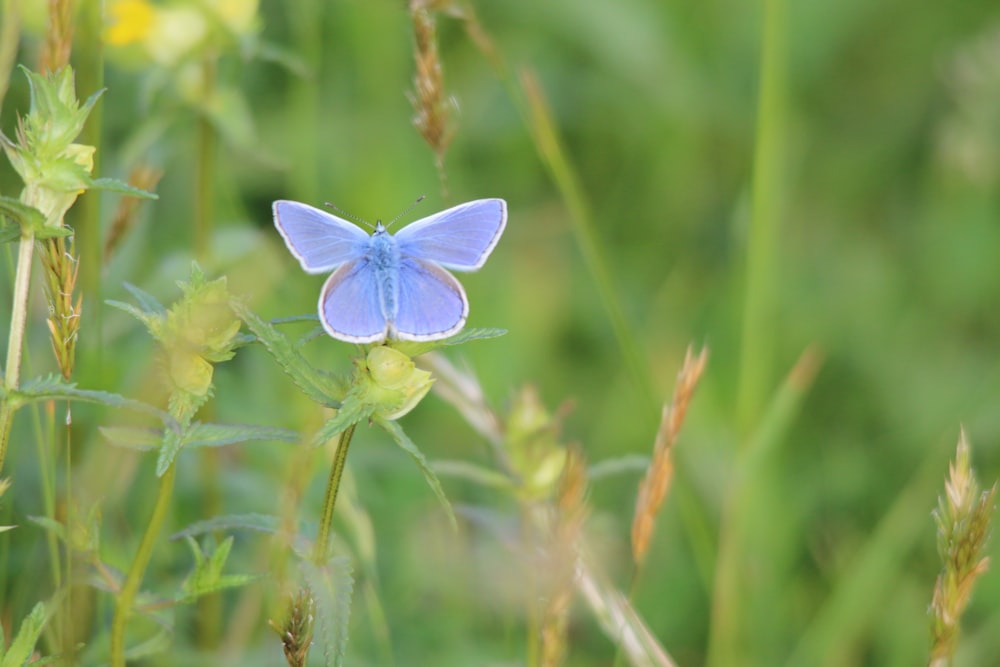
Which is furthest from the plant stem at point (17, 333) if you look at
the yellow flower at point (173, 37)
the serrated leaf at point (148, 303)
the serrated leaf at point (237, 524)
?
the yellow flower at point (173, 37)

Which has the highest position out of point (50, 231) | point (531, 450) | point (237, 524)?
point (50, 231)

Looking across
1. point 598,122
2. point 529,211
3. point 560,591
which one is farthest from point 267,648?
point 598,122

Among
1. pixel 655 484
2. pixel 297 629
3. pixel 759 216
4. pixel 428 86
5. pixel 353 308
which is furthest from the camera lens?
pixel 759 216

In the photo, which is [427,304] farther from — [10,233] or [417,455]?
[10,233]

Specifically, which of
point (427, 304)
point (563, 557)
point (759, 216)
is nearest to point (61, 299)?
point (427, 304)

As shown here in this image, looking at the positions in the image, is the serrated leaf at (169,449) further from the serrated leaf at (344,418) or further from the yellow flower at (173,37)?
the yellow flower at (173,37)

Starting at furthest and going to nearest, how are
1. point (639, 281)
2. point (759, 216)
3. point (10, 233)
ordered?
1. point (639, 281)
2. point (759, 216)
3. point (10, 233)

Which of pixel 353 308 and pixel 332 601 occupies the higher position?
pixel 353 308
